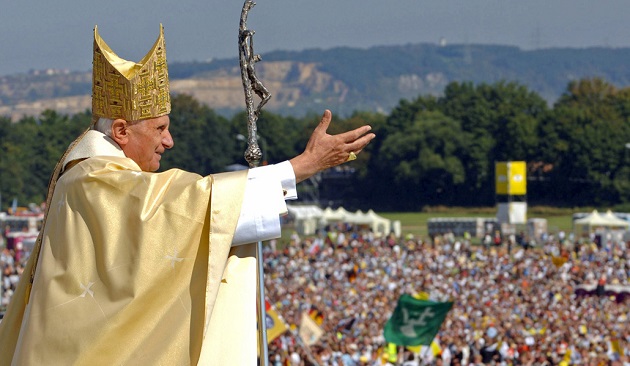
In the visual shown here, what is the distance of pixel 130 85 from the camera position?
13.9 feet

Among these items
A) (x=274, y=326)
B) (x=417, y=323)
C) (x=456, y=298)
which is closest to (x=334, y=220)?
(x=456, y=298)

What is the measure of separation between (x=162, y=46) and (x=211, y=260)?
0.83 meters

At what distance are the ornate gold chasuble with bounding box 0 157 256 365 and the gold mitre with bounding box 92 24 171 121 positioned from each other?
0.32m

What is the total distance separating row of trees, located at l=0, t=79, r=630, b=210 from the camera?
89000 mm

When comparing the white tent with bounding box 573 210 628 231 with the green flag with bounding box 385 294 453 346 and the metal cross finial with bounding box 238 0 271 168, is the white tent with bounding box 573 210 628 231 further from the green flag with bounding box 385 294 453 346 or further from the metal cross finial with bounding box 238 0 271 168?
the metal cross finial with bounding box 238 0 271 168

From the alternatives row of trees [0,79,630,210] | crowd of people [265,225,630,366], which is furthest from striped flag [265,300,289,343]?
row of trees [0,79,630,210]

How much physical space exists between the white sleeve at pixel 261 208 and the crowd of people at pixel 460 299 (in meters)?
11.6

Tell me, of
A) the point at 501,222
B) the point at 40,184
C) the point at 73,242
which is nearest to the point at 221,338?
the point at 73,242

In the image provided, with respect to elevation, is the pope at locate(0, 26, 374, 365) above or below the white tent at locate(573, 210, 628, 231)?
above

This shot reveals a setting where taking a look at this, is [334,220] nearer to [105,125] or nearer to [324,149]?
[105,125]

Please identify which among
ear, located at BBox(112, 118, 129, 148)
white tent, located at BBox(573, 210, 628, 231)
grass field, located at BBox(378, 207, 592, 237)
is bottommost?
grass field, located at BBox(378, 207, 592, 237)

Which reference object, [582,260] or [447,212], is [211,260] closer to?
[582,260]

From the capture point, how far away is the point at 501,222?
56.8 metres

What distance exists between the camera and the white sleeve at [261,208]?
13.0 ft
